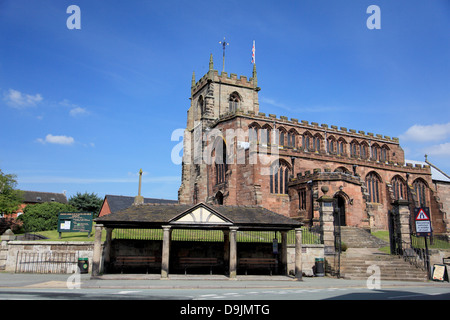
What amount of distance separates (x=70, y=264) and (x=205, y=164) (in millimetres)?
28051

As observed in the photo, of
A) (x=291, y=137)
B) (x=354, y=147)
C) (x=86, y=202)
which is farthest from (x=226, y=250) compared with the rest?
(x=86, y=202)

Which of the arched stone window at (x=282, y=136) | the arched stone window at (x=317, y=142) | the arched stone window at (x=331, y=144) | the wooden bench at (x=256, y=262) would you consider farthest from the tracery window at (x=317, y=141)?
the wooden bench at (x=256, y=262)

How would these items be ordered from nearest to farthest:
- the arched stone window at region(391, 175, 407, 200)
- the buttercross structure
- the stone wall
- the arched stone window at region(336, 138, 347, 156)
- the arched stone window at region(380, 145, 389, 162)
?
the stone wall < the buttercross structure < the arched stone window at region(391, 175, 407, 200) < the arched stone window at region(336, 138, 347, 156) < the arched stone window at region(380, 145, 389, 162)

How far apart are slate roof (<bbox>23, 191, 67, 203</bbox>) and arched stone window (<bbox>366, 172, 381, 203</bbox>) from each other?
61.3 metres

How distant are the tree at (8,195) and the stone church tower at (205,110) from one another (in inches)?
928

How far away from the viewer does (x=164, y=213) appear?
710 inches

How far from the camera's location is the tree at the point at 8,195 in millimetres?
50688

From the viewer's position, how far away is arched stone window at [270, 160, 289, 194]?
38469 millimetres

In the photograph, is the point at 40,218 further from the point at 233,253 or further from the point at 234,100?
the point at 233,253

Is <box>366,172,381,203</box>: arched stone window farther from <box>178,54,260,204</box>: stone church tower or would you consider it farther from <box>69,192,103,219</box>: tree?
<box>69,192,103,219</box>: tree

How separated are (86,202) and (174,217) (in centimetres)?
4687

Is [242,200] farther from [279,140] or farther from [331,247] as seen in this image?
[331,247]

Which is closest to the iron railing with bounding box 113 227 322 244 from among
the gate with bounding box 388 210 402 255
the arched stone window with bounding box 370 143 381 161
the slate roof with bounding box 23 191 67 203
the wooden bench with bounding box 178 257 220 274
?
the wooden bench with bounding box 178 257 220 274
